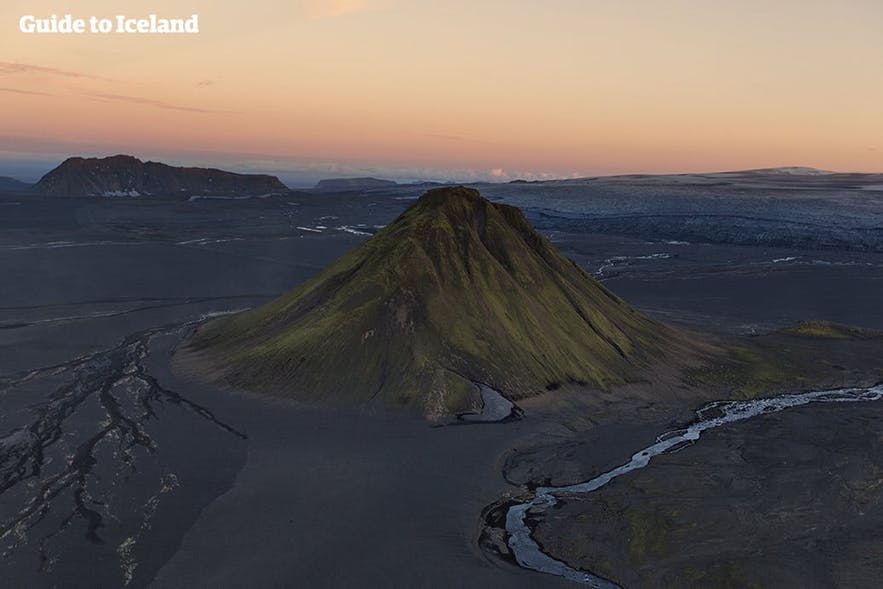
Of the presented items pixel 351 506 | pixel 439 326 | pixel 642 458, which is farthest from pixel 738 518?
pixel 439 326

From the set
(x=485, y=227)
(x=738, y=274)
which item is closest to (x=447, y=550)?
→ (x=485, y=227)

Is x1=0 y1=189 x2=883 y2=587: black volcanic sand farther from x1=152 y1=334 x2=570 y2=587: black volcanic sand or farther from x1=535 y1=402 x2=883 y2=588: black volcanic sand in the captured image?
x1=535 y1=402 x2=883 y2=588: black volcanic sand

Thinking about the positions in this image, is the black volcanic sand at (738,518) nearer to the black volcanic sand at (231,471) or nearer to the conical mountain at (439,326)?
the black volcanic sand at (231,471)

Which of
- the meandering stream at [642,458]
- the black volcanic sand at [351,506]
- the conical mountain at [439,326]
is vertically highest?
the conical mountain at [439,326]

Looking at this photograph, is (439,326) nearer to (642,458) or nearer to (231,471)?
(642,458)

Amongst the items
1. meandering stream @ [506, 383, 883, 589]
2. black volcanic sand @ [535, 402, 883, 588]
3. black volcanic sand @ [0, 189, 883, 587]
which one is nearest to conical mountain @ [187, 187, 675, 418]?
black volcanic sand @ [0, 189, 883, 587]

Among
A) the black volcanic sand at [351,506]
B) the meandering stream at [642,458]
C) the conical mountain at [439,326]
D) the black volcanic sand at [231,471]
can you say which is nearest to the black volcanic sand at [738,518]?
the meandering stream at [642,458]
